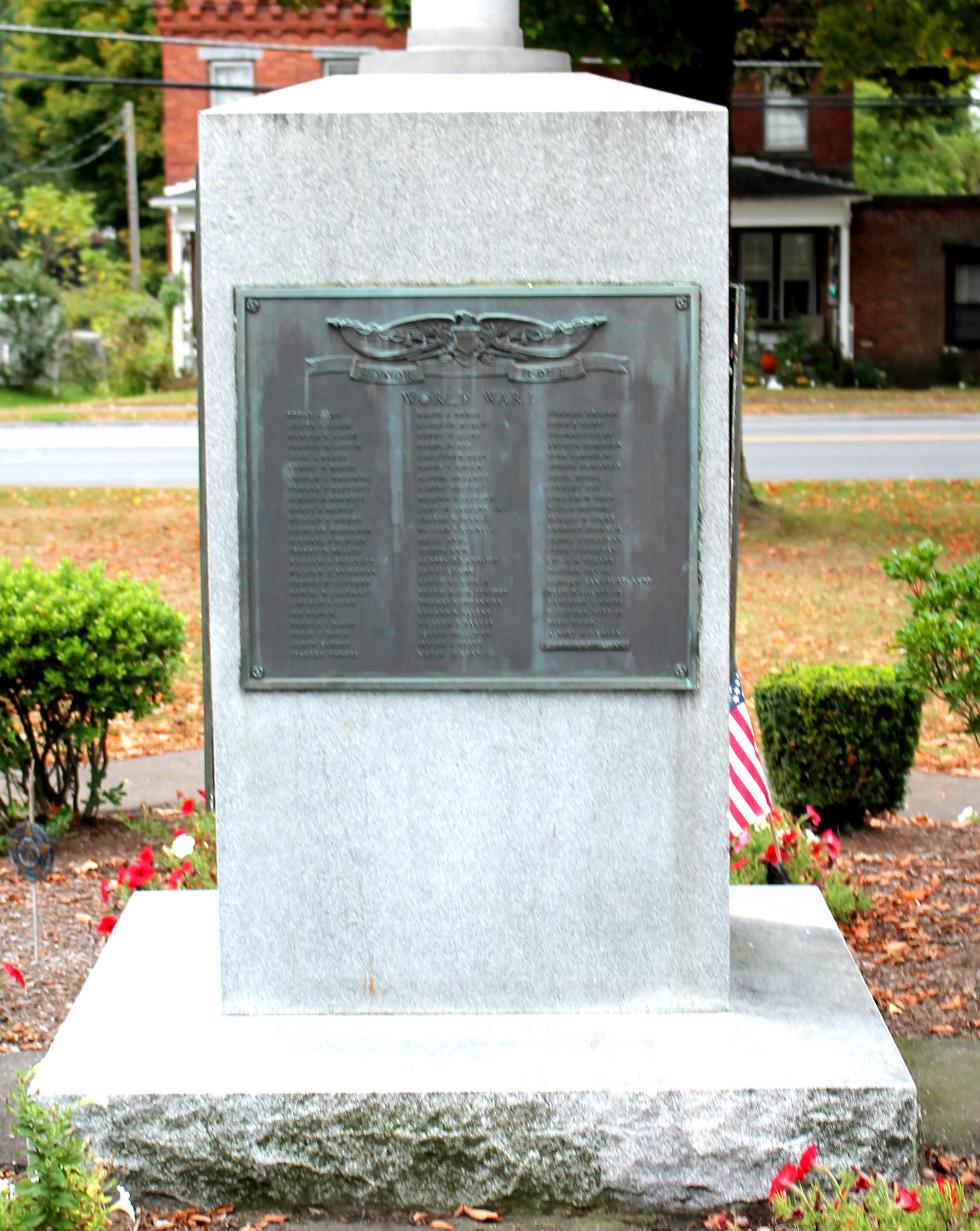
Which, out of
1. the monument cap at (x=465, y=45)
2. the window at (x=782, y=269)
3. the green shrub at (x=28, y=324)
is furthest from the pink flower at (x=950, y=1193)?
the window at (x=782, y=269)

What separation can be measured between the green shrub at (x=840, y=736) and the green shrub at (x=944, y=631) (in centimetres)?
159

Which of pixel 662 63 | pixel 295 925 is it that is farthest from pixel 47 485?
pixel 295 925

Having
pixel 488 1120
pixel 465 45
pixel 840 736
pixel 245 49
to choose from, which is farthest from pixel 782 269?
pixel 488 1120

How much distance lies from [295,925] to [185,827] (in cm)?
259

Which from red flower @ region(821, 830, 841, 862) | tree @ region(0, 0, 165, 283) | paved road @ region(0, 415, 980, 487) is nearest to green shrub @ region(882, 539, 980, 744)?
red flower @ region(821, 830, 841, 862)

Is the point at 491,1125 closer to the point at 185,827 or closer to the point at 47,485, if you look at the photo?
the point at 185,827

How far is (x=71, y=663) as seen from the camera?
6480 mm

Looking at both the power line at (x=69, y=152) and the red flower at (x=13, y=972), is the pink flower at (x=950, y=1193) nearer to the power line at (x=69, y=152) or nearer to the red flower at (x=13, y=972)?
the red flower at (x=13, y=972)

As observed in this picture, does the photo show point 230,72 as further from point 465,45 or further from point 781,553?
point 465,45

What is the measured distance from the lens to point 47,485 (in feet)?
62.1

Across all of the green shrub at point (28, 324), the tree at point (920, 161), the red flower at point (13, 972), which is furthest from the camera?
the tree at point (920, 161)

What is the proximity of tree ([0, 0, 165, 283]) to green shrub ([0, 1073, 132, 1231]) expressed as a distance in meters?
43.6

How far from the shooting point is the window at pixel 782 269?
120ft

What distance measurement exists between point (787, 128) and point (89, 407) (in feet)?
56.6
